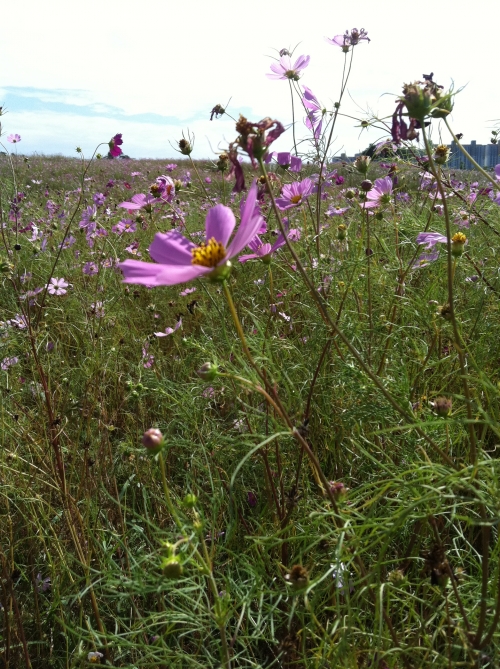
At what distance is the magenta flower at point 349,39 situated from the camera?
56.6 inches

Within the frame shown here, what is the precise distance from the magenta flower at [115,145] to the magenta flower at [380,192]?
0.76 m

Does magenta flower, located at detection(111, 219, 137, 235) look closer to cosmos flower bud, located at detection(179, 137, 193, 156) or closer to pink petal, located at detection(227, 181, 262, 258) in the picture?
cosmos flower bud, located at detection(179, 137, 193, 156)

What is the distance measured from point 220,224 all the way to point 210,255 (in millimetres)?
81

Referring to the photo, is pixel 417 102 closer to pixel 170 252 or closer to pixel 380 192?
pixel 170 252

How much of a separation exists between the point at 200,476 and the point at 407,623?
20.7 inches

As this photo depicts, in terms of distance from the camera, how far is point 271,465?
3.67 ft

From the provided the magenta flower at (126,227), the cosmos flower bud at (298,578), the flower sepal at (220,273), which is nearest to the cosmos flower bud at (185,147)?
the flower sepal at (220,273)

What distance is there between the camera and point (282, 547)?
872mm

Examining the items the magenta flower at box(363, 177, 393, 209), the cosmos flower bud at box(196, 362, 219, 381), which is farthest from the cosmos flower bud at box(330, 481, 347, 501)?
the magenta flower at box(363, 177, 393, 209)

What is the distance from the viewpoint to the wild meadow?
0.58m

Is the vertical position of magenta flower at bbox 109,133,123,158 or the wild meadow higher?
magenta flower at bbox 109,133,123,158

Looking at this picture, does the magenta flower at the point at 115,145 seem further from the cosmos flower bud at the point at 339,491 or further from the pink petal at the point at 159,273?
the cosmos flower bud at the point at 339,491

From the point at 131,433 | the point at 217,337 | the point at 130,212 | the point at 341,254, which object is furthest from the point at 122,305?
the point at 130,212

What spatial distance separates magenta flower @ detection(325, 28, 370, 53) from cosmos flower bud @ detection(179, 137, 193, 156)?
1.76ft
